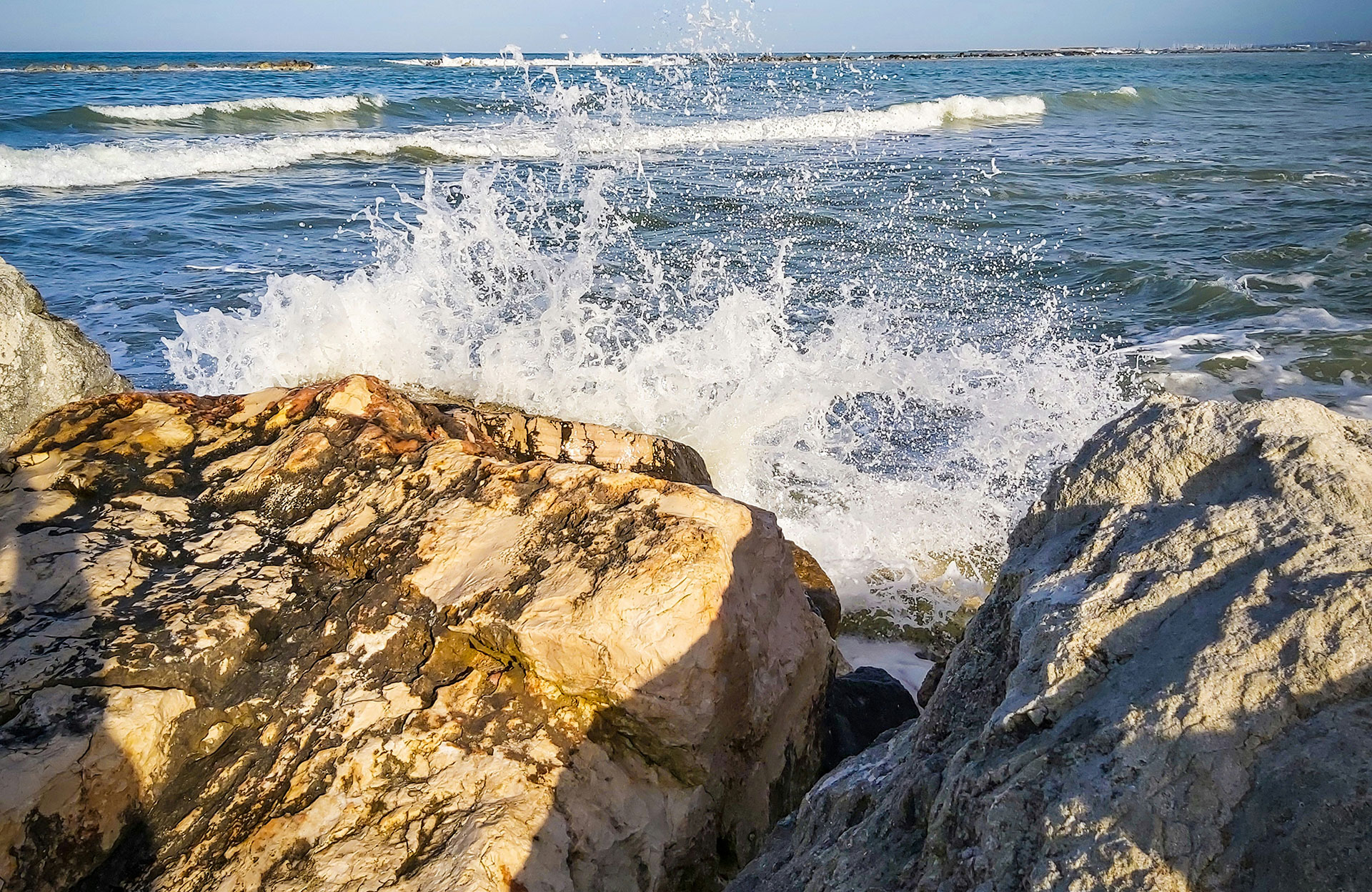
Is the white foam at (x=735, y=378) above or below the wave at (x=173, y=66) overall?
below

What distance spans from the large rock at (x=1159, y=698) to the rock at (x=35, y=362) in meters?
2.72

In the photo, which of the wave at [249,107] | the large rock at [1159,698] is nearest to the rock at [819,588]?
the large rock at [1159,698]

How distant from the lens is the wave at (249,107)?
18.4 meters

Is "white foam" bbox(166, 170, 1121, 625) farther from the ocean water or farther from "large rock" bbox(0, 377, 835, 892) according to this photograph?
"large rock" bbox(0, 377, 835, 892)

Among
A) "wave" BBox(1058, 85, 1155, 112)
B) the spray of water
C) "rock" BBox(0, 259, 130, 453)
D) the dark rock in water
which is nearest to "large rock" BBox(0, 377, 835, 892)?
the dark rock in water

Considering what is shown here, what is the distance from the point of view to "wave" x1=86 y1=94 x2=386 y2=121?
18.4m

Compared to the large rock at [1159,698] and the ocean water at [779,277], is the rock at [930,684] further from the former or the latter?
the ocean water at [779,277]

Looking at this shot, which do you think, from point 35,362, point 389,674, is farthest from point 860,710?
point 35,362

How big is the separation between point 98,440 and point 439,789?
65.0 inches

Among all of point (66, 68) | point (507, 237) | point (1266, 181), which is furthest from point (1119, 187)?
point (66, 68)

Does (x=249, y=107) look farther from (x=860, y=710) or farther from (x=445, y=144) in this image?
(x=860, y=710)

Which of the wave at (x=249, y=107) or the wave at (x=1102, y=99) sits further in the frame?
the wave at (x=1102, y=99)

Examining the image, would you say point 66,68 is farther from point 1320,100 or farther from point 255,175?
point 1320,100

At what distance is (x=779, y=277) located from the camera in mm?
7297
